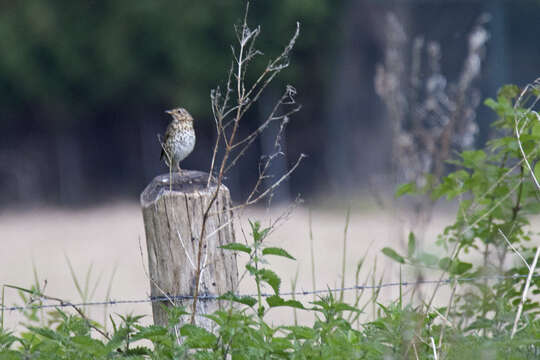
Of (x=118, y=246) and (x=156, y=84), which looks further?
(x=156, y=84)

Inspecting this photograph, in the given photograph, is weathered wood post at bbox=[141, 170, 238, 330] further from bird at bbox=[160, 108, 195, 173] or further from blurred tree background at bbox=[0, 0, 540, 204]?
blurred tree background at bbox=[0, 0, 540, 204]

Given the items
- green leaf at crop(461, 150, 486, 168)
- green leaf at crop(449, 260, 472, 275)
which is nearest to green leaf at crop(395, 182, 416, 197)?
green leaf at crop(461, 150, 486, 168)

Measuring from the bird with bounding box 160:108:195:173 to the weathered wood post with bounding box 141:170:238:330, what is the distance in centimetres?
160

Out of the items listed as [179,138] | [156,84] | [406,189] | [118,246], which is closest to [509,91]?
[406,189]

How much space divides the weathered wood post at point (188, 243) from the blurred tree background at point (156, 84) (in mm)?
11151

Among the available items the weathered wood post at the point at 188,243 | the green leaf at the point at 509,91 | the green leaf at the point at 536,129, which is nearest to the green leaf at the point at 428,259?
the green leaf at the point at 536,129

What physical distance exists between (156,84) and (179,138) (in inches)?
494

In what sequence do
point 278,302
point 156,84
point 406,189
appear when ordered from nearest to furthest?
point 278,302 → point 406,189 → point 156,84

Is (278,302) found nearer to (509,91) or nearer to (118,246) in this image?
(509,91)

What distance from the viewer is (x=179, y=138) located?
432cm

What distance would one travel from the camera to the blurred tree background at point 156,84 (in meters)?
15.3

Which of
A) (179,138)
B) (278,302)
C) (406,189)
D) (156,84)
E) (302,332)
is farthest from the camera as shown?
(156,84)

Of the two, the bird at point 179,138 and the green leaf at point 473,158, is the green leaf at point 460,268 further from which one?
the bird at point 179,138

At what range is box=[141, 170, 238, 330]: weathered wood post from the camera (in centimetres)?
258
